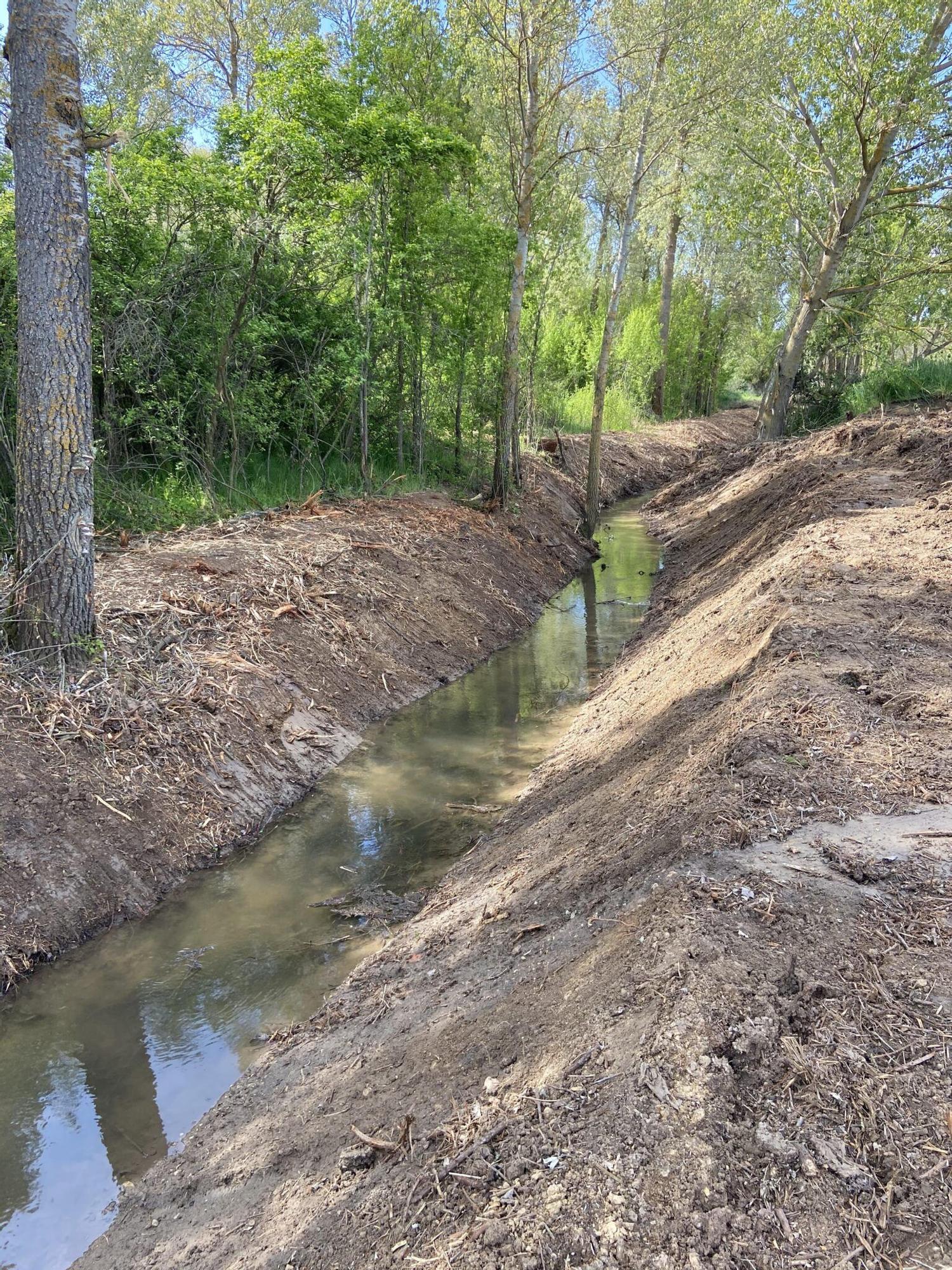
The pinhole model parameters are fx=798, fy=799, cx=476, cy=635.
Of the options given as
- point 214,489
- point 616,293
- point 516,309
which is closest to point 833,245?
point 616,293

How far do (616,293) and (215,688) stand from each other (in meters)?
10.8

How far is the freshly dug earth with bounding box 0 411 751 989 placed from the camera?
466cm

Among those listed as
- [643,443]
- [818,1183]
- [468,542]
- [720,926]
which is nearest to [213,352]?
[468,542]

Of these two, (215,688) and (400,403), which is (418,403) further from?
(215,688)

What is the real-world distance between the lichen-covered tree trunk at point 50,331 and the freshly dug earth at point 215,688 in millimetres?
587

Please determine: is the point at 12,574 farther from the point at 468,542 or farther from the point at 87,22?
the point at 87,22

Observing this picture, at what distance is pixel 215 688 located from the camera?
6176 mm

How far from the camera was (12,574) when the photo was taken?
5.26 meters

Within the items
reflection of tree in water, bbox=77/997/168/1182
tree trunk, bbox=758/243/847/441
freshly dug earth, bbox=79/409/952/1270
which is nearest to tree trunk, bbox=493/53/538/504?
tree trunk, bbox=758/243/847/441

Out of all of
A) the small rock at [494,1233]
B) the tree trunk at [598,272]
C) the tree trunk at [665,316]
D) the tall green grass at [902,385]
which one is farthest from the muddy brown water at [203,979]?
the tree trunk at [665,316]

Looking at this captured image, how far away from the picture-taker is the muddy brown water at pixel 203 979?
128 inches

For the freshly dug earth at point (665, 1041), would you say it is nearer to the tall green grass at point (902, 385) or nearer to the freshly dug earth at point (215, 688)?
the freshly dug earth at point (215, 688)

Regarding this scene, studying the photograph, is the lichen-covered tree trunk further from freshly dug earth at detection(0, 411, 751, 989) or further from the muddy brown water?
the muddy brown water

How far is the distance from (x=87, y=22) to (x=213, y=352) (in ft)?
80.1
